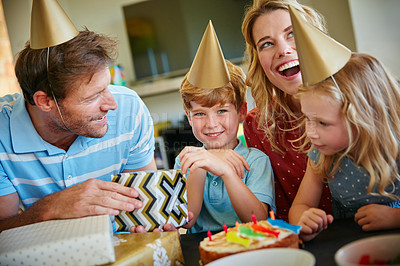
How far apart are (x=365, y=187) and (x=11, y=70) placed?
353cm

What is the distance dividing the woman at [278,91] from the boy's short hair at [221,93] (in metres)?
0.08

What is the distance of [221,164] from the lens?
1.09 meters

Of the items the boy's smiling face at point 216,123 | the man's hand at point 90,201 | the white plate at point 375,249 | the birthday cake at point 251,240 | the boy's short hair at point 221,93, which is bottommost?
the birthday cake at point 251,240

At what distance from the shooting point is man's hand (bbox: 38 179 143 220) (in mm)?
898

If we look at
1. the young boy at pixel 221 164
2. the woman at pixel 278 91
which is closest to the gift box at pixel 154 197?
the young boy at pixel 221 164

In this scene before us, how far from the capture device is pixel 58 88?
4.46 feet

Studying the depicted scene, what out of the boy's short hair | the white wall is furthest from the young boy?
the white wall

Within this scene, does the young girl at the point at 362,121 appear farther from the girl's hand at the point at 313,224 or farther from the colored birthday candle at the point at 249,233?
the colored birthday candle at the point at 249,233

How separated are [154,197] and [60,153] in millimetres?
610

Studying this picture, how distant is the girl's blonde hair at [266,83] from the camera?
4.30ft

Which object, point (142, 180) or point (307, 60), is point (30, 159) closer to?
point (142, 180)

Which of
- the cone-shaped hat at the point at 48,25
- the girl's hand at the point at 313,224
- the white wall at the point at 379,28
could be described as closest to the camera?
the girl's hand at the point at 313,224

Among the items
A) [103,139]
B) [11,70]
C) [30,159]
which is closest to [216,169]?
[103,139]

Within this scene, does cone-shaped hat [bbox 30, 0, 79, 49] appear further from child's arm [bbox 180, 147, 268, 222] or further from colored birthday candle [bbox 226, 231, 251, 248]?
colored birthday candle [bbox 226, 231, 251, 248]
